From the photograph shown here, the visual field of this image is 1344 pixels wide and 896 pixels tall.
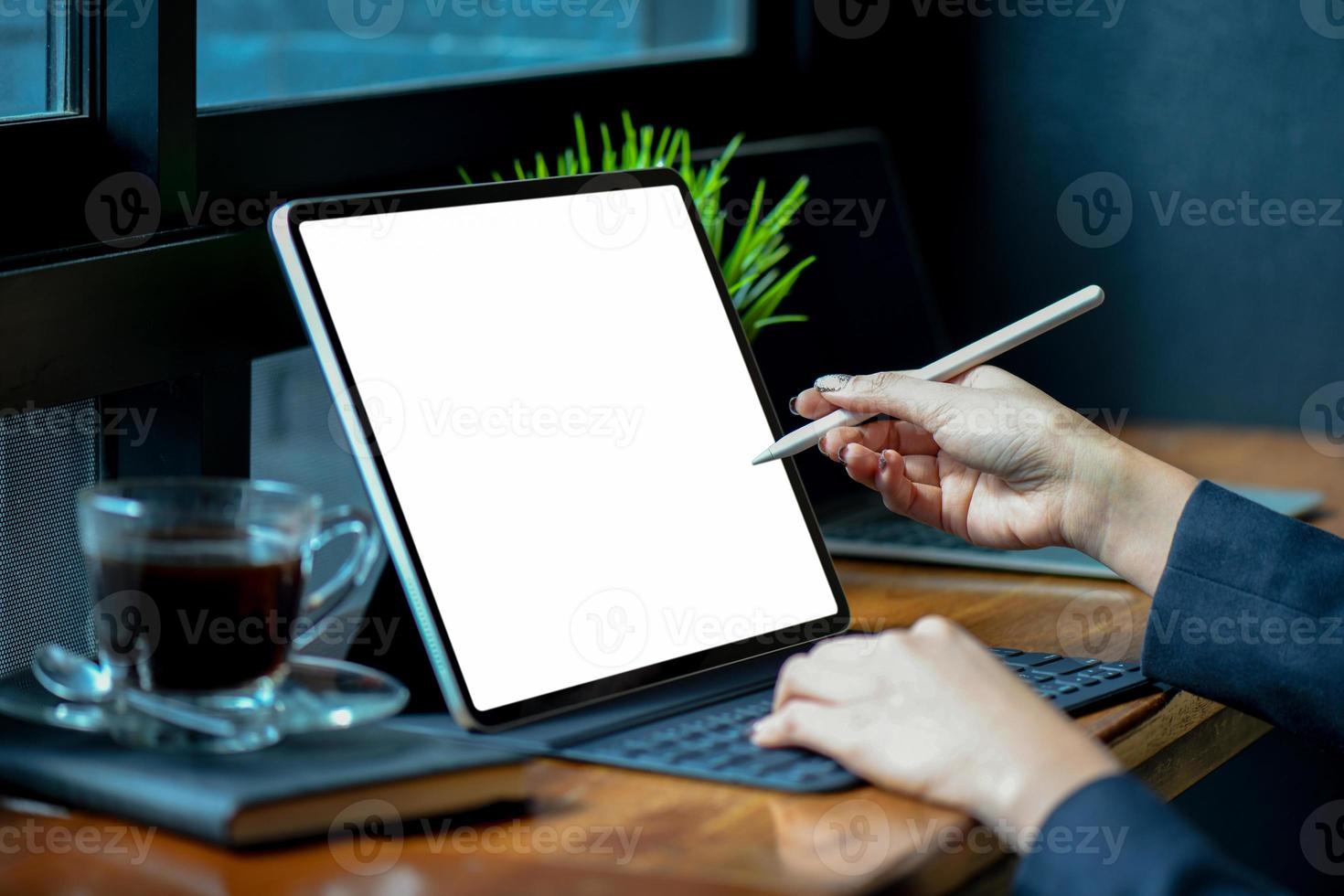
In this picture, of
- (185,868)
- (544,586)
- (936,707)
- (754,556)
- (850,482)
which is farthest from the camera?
(850,482)

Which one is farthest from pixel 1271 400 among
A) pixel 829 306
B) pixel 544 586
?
pixel 544 586

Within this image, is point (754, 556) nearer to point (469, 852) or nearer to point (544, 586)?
point (544, 586)

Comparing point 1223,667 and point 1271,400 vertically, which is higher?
point 1223,667

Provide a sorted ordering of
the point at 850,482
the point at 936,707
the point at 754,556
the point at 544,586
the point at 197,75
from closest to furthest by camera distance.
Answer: the point at 936,707 → the point at 544,586 → the point at 754,556 → the point at 197,75 → the point at 850,482

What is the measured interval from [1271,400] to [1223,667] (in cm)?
106

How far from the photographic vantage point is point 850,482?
61.2 inches

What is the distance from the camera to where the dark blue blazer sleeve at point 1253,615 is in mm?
961
